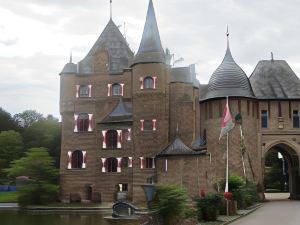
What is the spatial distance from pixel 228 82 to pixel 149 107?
7.69 metres

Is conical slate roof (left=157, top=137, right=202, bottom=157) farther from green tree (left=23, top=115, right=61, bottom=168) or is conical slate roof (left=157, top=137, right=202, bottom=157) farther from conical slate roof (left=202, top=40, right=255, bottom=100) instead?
green tree (left=23, top=115, right=61, bottom=168)

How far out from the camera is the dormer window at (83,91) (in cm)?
5172

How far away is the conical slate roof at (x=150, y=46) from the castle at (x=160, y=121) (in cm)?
10

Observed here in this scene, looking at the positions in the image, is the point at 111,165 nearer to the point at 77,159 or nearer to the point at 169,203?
the point at 77,159

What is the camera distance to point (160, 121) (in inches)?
1858

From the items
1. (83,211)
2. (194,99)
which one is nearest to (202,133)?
(194,99)

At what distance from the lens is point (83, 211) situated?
4112cm

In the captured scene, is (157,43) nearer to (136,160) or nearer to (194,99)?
(194,99)

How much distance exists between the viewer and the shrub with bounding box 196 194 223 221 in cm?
2291

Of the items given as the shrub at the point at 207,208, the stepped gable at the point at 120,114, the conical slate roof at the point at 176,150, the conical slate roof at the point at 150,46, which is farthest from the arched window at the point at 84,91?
the shrub at the point at 207,208

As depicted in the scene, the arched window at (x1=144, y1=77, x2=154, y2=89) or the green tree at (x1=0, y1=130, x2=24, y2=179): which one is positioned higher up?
the arched window at (x1=144, y1=77, x2=154, y2=89)

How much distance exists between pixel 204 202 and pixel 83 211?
20.1 meters

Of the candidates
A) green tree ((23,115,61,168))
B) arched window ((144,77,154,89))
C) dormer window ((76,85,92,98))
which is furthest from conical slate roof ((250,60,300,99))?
green tree ((23,115,61,168))

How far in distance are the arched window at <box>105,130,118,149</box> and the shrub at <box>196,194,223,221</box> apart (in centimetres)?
2635
